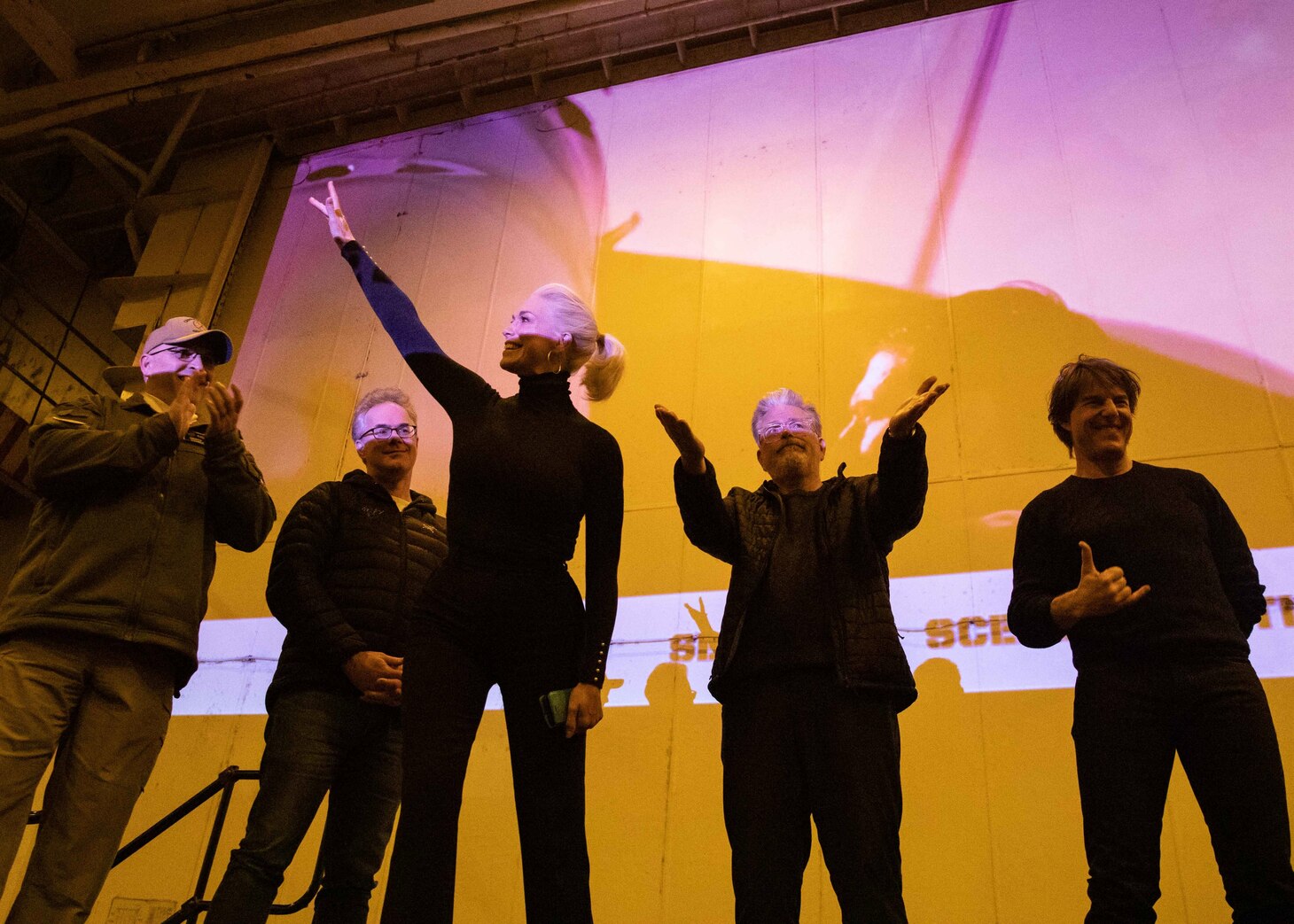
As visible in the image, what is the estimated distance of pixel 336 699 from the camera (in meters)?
2.12

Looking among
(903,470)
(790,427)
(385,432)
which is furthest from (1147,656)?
(385,432)

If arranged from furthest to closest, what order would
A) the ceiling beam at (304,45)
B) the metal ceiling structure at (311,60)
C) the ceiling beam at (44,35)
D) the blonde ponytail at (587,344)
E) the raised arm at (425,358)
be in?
1. the ceiling beam at (44,35)
2. the ceiling beam at (304,45)
3. the metal ceiling structure at (311,60)
4. the blonde ponytail at (587,344)
5. the raised arm at (425,358)

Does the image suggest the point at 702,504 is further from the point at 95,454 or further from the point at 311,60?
the point at 311,60

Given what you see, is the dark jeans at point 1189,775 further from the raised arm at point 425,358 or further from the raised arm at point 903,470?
the raised arm at point 425,358

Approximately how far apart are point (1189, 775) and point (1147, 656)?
232 millimetres

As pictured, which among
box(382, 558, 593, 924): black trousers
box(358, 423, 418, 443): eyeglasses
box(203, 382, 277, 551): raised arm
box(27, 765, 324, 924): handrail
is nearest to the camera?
box(382, 558, 593, 924): black trousers

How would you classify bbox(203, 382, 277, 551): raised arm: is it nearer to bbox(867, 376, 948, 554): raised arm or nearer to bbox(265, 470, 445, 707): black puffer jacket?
bbox(265, 470, 445, 707): black puffer jacket

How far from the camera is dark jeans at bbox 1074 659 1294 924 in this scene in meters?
1.65

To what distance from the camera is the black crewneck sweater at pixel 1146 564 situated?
1822 millimetres

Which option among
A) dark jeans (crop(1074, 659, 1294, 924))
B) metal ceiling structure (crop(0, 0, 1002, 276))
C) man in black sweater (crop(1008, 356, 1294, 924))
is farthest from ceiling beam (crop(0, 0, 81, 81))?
dark jeans (crop(1074, 659, 1294, 924))

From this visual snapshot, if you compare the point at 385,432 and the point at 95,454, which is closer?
the point at 95,454

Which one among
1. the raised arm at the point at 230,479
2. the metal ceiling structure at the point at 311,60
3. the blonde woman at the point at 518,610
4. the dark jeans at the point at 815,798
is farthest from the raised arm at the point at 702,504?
the metal ceiling structure at the point at 311,60

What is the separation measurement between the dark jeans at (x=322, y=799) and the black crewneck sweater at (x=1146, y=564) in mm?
1429

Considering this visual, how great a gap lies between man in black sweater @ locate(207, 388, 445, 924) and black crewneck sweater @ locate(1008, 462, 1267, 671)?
132 centimetres
